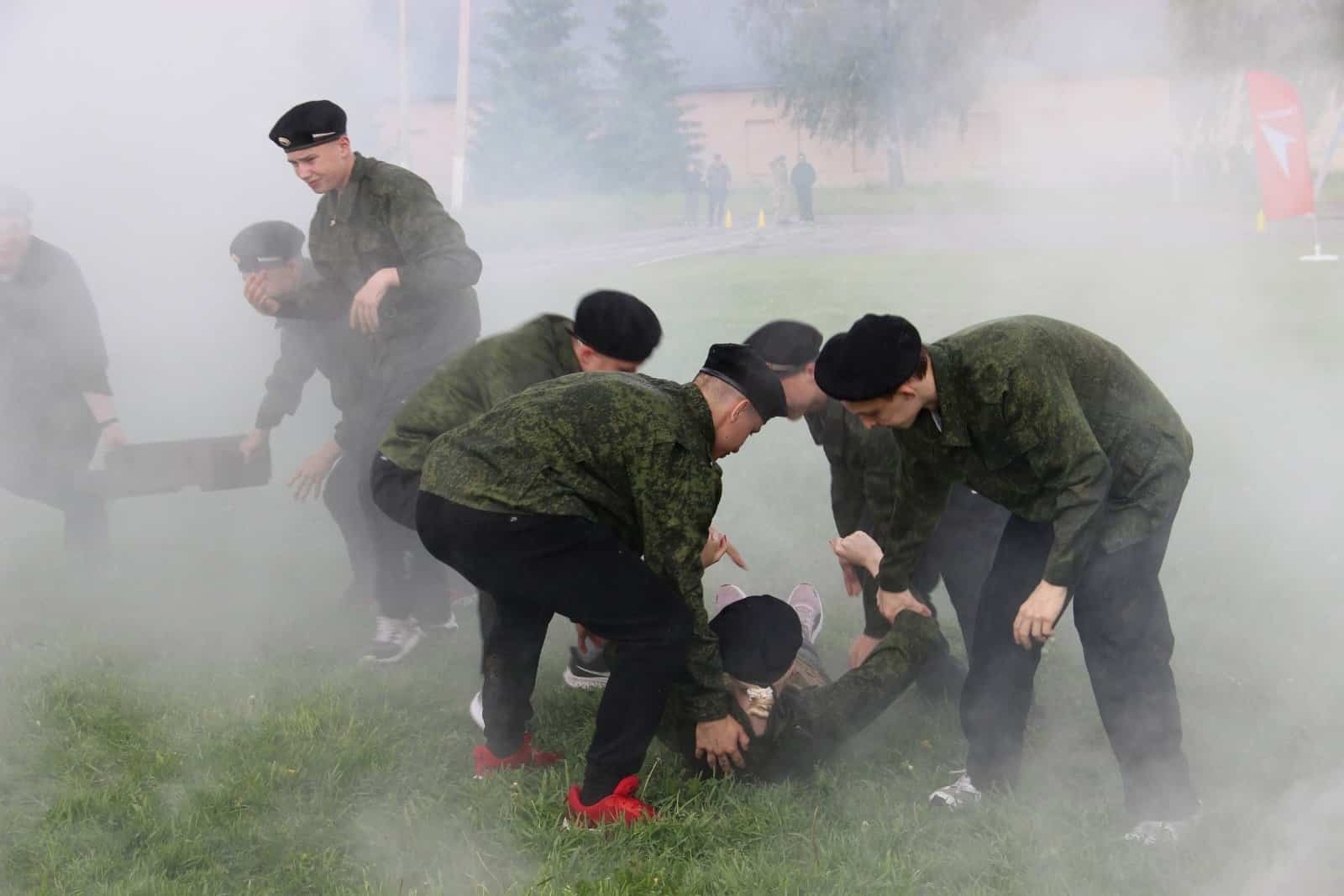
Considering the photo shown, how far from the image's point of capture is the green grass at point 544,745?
3150 millimetres

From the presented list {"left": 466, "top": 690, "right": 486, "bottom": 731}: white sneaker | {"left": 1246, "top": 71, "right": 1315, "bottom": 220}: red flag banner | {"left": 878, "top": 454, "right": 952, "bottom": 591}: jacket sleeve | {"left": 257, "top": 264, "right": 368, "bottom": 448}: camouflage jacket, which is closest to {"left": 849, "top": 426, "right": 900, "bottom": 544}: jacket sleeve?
{"left": 878, "top": 454, "right": 952, "bottom": 591}: jacket sleeve

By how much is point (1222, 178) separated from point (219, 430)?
282 inches

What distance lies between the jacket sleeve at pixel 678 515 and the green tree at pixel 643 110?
6.38 metres

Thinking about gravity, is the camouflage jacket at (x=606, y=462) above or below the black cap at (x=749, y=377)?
below

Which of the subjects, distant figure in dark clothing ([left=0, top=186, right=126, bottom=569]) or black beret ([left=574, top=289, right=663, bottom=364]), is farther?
distant figure in dark clothing ([left=0, top=186, right=126, bottom=569])

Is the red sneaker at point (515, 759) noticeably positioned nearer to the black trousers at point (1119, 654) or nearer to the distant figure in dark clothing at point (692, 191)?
the black trousers at point (1119, 654)

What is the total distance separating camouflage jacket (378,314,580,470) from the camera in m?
3.60

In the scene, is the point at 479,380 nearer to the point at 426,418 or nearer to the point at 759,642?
the point at 426,418

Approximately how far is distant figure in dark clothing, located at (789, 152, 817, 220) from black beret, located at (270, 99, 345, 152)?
7040 mm

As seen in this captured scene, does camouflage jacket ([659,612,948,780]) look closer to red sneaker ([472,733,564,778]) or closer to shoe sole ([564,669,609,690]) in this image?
red sneaker ([472,733,564,778])

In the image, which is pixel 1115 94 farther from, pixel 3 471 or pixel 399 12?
pixel 3 471

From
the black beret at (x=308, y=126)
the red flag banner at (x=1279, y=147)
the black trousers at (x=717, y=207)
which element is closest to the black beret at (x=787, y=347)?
the black beret at (x=308, y=126)

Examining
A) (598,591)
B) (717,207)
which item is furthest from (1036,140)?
(717,207)

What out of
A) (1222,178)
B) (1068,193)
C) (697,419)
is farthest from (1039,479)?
(1222,178)
